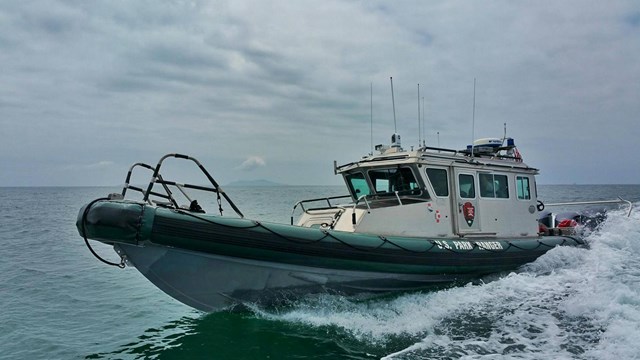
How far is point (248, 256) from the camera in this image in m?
6.57

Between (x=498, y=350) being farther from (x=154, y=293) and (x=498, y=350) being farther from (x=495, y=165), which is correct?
(x=154, y=293)

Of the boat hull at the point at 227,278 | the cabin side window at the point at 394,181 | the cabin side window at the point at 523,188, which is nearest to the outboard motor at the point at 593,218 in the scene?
the cabin side window at the point at 523,188

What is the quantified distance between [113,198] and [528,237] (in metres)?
8.27

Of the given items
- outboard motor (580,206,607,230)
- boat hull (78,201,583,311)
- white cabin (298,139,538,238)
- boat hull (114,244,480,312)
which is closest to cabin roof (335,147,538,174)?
white cabin (298,139,538,238)

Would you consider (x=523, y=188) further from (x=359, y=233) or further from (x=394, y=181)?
(x=359, y=233)

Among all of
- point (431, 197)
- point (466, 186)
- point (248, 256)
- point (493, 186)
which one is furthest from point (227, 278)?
point (493, 186)

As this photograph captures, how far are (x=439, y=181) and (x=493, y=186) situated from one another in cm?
159

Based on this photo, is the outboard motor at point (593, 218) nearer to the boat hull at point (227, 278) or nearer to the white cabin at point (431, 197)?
the white cabin at point (431, 197)

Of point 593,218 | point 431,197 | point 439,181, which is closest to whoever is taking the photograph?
point 431,197

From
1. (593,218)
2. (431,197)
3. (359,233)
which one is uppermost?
(431,197)

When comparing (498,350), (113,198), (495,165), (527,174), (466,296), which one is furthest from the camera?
A: (527,174)

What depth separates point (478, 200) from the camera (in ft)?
30.3

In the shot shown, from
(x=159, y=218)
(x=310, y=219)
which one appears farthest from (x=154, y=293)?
(x=159, y=218)

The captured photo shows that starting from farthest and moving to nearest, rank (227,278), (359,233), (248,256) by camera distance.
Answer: (359,233), (227,278), (248,256)
